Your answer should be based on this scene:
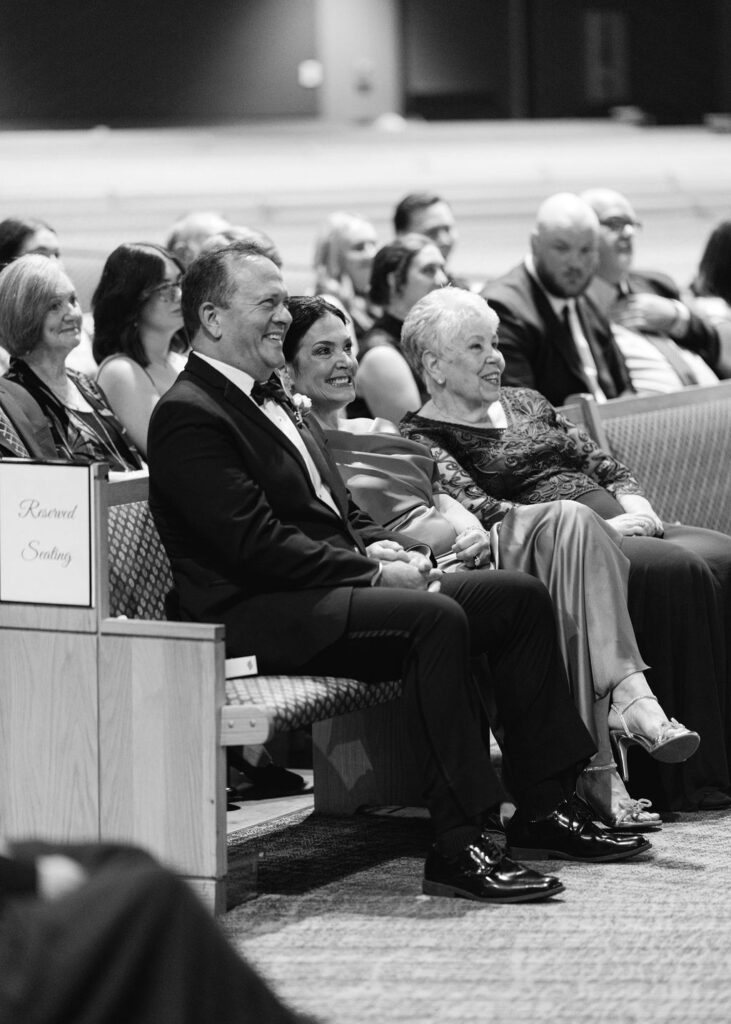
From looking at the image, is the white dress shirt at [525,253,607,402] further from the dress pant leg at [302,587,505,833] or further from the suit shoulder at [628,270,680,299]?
the dress pant leg at [302,587,505,833]

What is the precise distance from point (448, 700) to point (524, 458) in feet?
3.29

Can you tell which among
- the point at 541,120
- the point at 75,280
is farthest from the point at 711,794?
the point at 541,120

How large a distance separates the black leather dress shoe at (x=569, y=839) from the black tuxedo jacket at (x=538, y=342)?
1.60m

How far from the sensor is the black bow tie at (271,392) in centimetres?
326

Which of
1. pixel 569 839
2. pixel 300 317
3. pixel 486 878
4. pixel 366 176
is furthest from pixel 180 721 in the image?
pixel 366 176

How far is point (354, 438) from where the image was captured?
362 centimetres

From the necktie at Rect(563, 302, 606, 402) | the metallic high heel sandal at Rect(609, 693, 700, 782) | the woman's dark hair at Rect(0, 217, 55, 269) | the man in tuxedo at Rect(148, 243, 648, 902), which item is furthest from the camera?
the necktie at Rect(563, 302, 606, 402)

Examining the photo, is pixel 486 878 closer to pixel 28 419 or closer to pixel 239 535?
pixel 239 535

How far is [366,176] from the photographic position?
33.4 feet

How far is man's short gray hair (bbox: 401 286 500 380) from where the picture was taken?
3.79 m

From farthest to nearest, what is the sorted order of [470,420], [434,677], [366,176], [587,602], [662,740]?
[366,176], [470,420], [587,602], [662,740], [434,677]

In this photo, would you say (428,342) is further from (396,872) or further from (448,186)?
(448,186)

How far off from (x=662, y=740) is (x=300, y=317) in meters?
1.18

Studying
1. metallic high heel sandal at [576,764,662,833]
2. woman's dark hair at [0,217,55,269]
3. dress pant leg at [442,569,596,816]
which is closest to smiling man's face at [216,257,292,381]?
dress pant leg at [442,569,596,816]
